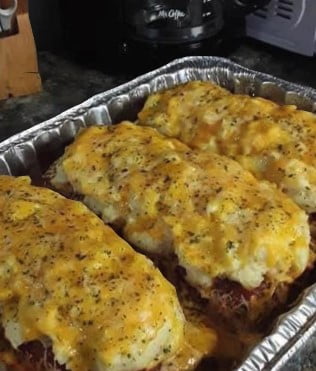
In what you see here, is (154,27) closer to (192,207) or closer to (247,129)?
(247,129)

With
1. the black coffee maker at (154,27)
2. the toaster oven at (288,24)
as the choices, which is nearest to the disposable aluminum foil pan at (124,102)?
the black coffee maker at (154,27)

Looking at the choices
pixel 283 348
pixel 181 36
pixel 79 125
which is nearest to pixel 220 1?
pixel 181 36

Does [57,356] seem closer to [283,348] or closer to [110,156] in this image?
[283,348]

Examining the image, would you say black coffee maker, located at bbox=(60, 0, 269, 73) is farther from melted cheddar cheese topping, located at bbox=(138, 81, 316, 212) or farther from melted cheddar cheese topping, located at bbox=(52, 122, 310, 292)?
melted cheddar cheese topping, located at bbox=(52, 122, 310, 292)

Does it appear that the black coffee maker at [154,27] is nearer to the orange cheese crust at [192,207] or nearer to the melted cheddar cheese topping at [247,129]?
the melted cheddar cheese topping at [247,129]

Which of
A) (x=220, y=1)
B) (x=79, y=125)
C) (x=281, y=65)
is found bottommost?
(x=281, y=65)

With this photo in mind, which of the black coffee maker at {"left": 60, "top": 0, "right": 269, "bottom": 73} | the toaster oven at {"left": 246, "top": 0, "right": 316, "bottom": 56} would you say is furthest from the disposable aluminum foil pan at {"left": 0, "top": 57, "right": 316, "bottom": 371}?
the toaster oven at {"left": 246, "top": 0, "right": 316, "bottom": 56}
